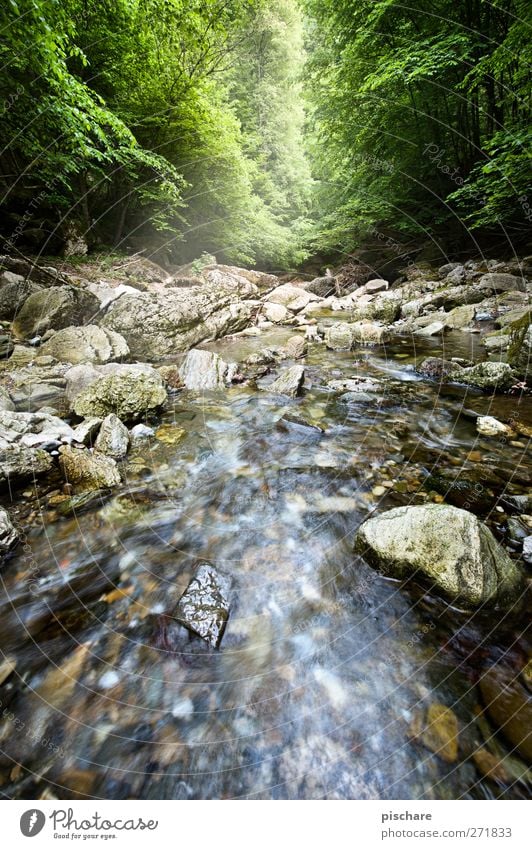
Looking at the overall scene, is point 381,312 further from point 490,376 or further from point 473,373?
point 490,376

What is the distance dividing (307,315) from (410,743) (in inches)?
570

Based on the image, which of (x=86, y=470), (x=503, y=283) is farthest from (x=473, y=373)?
(x=503, y=283)

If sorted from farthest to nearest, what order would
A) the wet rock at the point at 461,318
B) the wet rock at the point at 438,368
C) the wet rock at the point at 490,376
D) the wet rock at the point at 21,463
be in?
the wet rock at the point at 461,318, the wet rock at the point at 438,368, the wet rock at the point at 490,376, the wet rock at the point at 21,463

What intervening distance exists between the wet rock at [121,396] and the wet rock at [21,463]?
50.8 inches

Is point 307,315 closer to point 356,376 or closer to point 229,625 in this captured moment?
point 356,376

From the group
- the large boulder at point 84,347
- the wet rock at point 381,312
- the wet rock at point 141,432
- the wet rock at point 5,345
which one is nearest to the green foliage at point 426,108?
the wet rock at point 381,312

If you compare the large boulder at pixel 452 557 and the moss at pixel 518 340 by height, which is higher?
the moss at pixel 518 340

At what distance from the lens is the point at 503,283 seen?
11.8 metres

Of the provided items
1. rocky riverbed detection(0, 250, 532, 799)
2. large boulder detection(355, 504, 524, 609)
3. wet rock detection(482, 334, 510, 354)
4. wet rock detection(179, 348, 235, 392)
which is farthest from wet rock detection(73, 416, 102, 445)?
wet rock detection(482, 334, 510, 354)

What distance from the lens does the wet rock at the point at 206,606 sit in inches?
90.7

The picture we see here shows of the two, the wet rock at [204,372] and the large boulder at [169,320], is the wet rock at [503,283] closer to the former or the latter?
the large boulder at [169,320]

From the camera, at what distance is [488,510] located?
3057mm

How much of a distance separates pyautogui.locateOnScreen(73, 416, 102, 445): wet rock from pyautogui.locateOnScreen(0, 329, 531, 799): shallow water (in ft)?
2.23

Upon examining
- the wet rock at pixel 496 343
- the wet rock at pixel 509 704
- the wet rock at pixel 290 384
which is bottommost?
the wet rock at pixel 509 704
